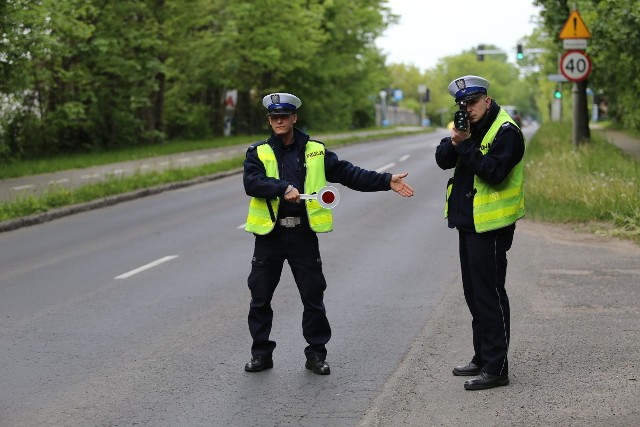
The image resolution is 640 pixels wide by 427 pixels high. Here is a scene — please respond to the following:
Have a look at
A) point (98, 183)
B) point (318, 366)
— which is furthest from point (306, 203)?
point (98, 183)

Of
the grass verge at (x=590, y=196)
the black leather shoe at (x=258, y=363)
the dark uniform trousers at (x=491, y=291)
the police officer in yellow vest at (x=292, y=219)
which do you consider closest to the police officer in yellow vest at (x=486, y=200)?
the dark uniform trousers at (x=491, y=291)

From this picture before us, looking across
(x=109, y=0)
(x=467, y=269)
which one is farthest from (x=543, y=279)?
(x=109, y=0)

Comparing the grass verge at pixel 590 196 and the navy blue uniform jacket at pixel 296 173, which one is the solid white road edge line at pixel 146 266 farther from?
the grass verge at pixel 590 196

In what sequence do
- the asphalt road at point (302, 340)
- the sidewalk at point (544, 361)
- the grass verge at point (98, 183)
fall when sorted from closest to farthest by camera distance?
the sidewalk at point (544, 361) → the asphalt road at point (302, 340) → the grass verge at point (98, 183)

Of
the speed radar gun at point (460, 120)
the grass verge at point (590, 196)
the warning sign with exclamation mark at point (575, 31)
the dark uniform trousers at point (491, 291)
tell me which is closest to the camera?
the speed radar gun at point (460, 120)

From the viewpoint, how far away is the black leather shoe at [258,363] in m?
7.48

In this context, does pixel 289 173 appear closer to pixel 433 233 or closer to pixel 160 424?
pixel 160 424

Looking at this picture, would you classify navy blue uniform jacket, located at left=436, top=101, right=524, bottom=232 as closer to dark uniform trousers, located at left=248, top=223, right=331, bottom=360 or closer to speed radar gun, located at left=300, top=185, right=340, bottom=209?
speed radar gun, located at left=300, top=185, right=340, bottom=209

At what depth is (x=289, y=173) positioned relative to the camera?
24.5ft

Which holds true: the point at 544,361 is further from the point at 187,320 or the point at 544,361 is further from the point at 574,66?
the point at 574,66

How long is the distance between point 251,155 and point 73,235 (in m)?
9.41

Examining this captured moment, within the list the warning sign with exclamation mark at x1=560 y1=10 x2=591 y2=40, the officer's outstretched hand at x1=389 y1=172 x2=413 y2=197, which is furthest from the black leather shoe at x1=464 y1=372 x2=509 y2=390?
the warning sign with exclamation mark at x1=560 y1=10 x2=591 y2=40

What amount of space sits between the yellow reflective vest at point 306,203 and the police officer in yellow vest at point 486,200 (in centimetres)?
83

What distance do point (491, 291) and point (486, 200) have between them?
1.80 ft
